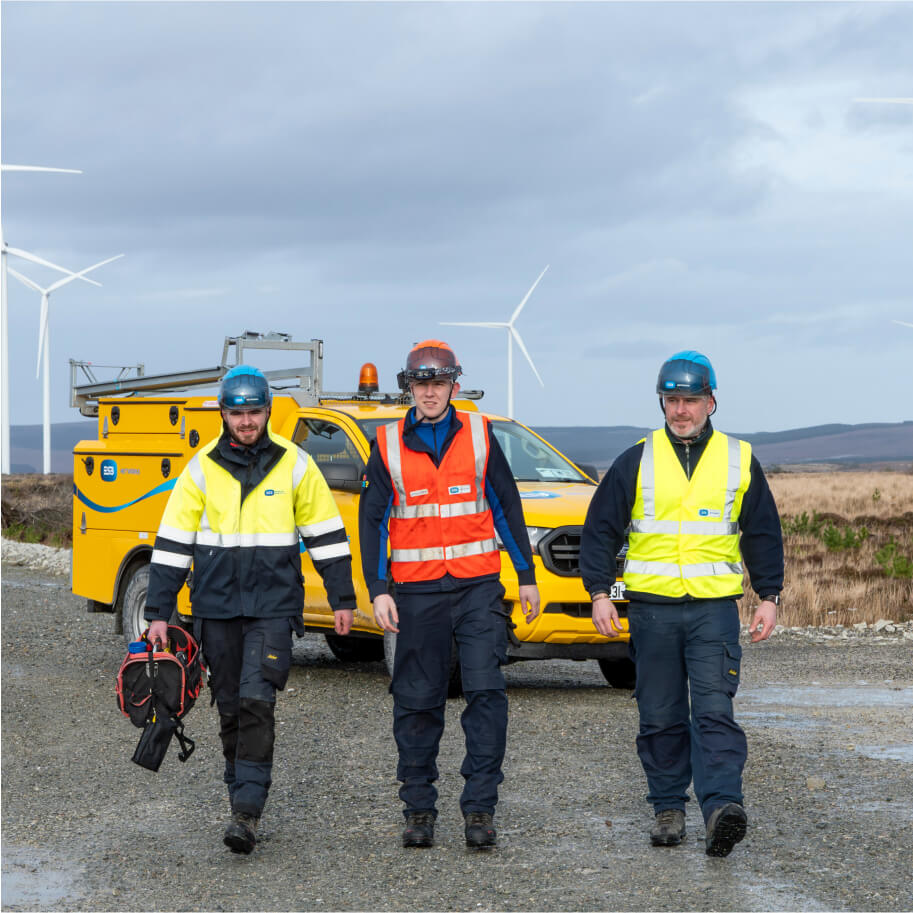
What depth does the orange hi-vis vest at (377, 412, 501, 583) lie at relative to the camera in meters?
6.33

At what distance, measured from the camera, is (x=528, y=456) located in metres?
11.3

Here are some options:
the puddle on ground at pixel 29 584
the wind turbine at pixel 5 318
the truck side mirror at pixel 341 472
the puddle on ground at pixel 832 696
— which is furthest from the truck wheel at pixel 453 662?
the wind turbine at pixel 5 318

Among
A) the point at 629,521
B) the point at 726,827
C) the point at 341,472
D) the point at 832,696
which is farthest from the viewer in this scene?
the point at 832,696

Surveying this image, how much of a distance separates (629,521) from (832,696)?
485 centimetres

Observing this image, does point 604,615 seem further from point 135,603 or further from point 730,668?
point 135,603

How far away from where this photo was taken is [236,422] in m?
6.32

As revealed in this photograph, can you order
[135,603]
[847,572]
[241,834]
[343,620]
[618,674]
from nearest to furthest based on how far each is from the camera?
[241,834]
[343,620]
[618,674]
[135,603]
[847,572]

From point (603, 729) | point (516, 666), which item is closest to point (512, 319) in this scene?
point (516, 666)

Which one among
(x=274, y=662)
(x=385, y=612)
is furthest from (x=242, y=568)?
(x=385, y=612)

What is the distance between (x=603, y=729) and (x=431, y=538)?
10.3 ft

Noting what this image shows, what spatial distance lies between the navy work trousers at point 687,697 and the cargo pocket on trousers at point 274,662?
5.11 feet

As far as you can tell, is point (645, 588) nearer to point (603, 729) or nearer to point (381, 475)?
point (381, 475)

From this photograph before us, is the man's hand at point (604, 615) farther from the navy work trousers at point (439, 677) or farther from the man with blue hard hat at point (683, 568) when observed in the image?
the navy work trousers at point (439, 677)

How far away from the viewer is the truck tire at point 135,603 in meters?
11.7
